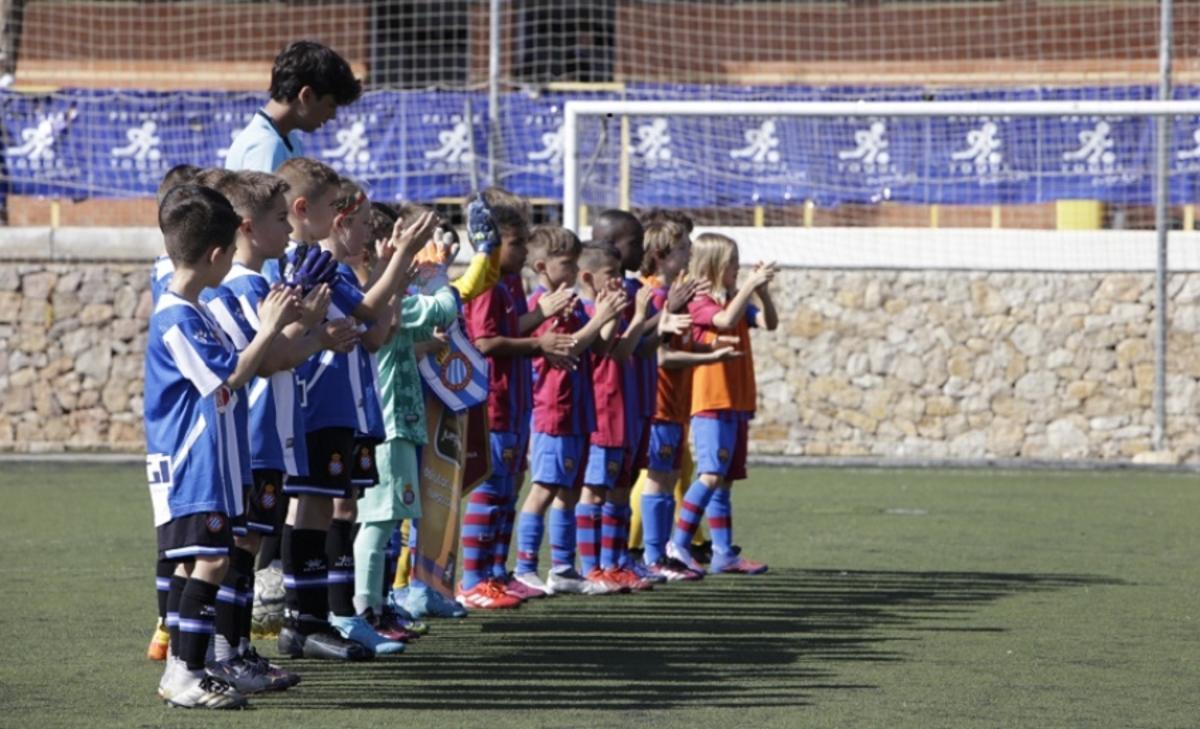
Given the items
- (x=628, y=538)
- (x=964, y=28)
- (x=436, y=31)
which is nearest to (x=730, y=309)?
(x=628, y=538)

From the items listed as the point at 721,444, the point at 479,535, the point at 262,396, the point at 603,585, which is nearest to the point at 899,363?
the point at 721,444

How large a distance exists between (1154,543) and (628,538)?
2805mm

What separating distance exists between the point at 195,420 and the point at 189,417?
0.07 feet

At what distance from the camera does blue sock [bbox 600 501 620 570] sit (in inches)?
345

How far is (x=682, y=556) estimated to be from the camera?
9.31 meters

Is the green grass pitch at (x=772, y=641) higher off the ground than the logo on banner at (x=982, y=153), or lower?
lower

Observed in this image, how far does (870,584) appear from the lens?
28.7ft

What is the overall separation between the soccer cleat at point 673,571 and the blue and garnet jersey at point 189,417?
3.72m

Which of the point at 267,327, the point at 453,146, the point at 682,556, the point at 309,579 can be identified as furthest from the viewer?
the point at 453,146

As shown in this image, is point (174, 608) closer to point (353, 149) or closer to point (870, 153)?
point (353, 149)

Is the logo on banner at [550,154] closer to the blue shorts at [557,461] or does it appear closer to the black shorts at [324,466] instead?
the blue shorts at [557,461]

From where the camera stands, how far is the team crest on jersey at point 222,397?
545 cm

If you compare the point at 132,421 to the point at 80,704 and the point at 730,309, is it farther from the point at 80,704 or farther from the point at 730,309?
the point at 80,704

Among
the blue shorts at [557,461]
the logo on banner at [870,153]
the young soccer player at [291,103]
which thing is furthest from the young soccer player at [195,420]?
the logo on banner at [870,153]
